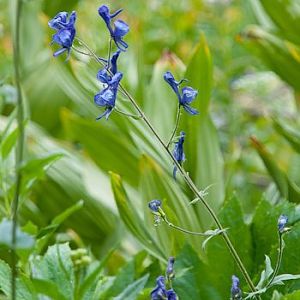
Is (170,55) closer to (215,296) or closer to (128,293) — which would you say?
(215,296)

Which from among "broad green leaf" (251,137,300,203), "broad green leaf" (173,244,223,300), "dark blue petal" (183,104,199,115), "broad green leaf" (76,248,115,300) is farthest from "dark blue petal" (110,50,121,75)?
"broad green leaf" (251,137,300,203)

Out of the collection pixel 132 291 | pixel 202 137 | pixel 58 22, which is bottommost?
pixel 202 137

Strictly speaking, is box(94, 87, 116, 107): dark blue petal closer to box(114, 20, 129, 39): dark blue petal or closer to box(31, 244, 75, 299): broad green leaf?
box(114, 20, 129, 39): dark blue petal

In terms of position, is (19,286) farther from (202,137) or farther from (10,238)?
(202,137)

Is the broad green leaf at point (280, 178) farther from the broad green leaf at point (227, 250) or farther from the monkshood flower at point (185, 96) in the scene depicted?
the monkshood flower at point (185, 96)

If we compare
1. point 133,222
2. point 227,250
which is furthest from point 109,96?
point 133,222

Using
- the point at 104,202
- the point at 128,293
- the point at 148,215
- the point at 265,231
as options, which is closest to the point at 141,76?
the point at 104,202
